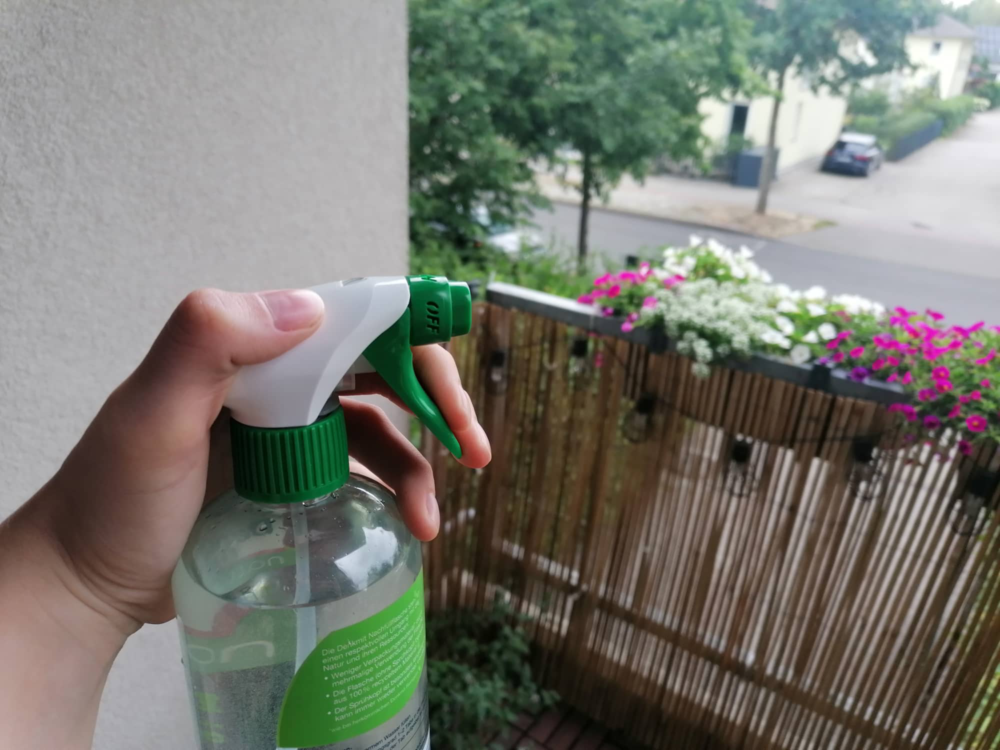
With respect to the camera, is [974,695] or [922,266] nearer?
[974,695]

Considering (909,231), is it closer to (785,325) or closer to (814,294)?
(814,294)

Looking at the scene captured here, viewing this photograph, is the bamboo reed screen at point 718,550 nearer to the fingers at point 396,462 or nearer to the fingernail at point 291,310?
the fingers at point 396,462

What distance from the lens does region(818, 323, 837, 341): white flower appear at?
4.11ft

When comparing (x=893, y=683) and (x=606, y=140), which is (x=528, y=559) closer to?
(x=893, y=683)

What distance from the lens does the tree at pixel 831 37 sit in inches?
57.0

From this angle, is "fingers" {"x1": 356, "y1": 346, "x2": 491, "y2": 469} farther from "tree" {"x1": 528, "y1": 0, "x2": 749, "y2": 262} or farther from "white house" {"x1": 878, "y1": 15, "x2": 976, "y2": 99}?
"tree" {"x1": 528, "y1": 0, "x2": 749, "y2": 262}

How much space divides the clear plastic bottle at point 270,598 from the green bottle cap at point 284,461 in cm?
4

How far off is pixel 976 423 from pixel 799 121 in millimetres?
991

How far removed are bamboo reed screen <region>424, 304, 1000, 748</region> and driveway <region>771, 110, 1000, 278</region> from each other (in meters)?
0.59

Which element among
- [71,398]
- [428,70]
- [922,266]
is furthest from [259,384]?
[428,70]

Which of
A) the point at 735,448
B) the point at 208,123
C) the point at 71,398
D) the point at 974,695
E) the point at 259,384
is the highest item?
the point at 208,123

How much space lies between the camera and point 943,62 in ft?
4.68

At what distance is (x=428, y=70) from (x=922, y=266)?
6.15 ft

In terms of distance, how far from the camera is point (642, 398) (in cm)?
137
